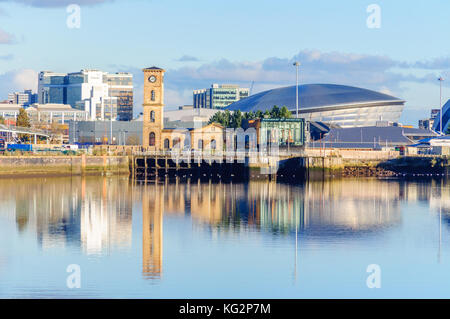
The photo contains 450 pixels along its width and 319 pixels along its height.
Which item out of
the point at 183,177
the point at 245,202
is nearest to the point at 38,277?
the point at 245,202

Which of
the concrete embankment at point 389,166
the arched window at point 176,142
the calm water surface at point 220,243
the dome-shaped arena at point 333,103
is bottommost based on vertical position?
the calm water surface at point 220,243

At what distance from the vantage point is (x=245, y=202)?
5281cm

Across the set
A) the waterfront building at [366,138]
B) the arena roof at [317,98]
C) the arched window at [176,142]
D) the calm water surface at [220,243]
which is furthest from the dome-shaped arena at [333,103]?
the calm water surface at [220,243]

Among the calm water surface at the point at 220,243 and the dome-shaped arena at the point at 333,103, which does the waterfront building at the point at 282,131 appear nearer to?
the calm water surface at the point at 220,243

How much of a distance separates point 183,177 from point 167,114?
9100 centimetres

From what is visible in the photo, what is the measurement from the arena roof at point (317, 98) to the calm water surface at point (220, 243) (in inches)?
4439

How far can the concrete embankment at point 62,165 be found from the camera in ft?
232

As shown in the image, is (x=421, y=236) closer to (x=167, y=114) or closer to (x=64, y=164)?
(x=64, y=164)

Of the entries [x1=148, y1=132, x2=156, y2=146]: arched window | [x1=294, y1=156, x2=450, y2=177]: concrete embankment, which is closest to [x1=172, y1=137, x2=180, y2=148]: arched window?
[x1=148, y1=132, x2=156, y2=146]: arched window

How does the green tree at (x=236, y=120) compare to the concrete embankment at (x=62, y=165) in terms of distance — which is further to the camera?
the green tree at (x=236, y=120)

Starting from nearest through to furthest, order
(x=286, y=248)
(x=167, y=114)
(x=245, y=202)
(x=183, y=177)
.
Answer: (x=286, y=248)
(x=245, y=202)
(x=183, y=177)
(x=167, y=114)

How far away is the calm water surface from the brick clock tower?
117 ft
